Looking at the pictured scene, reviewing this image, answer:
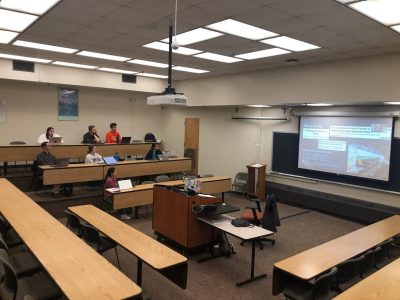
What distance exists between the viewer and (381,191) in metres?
6.30

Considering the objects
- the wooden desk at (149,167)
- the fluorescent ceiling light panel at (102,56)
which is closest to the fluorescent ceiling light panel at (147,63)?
the fluorescent ceiling light panel at (102,56)

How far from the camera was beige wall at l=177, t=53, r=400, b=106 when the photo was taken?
18.8 ft

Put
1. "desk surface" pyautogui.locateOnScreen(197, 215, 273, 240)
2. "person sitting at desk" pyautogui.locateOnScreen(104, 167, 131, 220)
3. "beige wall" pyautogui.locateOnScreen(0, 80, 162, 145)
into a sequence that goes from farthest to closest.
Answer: "beige wall" pyautogui.locateOnScreen(0, 80, 162, 145)
"person sitting at desk" pyautogui.locateOnScreen(104, 167, 131, 220)
"desk surface" pyautogui.locateOnScreen(197, 215, 273, 240)

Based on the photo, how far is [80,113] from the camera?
32.3 feet

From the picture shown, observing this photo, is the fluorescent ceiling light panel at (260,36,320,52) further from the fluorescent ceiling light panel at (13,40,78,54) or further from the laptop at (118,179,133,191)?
the fluorescent ceiling light panel at (13,40,78,54)

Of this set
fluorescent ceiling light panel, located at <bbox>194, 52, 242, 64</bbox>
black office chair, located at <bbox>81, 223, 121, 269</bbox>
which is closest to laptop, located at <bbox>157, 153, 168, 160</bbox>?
fluorescent ceiling light panel, located at <bbox>194, 52, 242, 64</bbox>

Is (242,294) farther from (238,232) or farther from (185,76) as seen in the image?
(185,76)

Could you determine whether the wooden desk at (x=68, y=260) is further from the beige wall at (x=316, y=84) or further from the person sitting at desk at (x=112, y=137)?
the person sitting at desk at (x=112, y=137)

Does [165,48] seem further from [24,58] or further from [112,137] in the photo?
[112,137]

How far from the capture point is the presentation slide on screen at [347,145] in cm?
626

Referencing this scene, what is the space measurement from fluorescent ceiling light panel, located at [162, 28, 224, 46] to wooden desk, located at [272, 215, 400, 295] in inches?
135

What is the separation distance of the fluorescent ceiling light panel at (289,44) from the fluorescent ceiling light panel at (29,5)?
3.24 metres

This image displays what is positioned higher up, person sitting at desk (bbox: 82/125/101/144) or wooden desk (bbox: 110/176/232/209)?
person sitting at desk (bbox: 82/125/101/144)

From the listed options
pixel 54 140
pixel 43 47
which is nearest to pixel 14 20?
pixel 43 47
